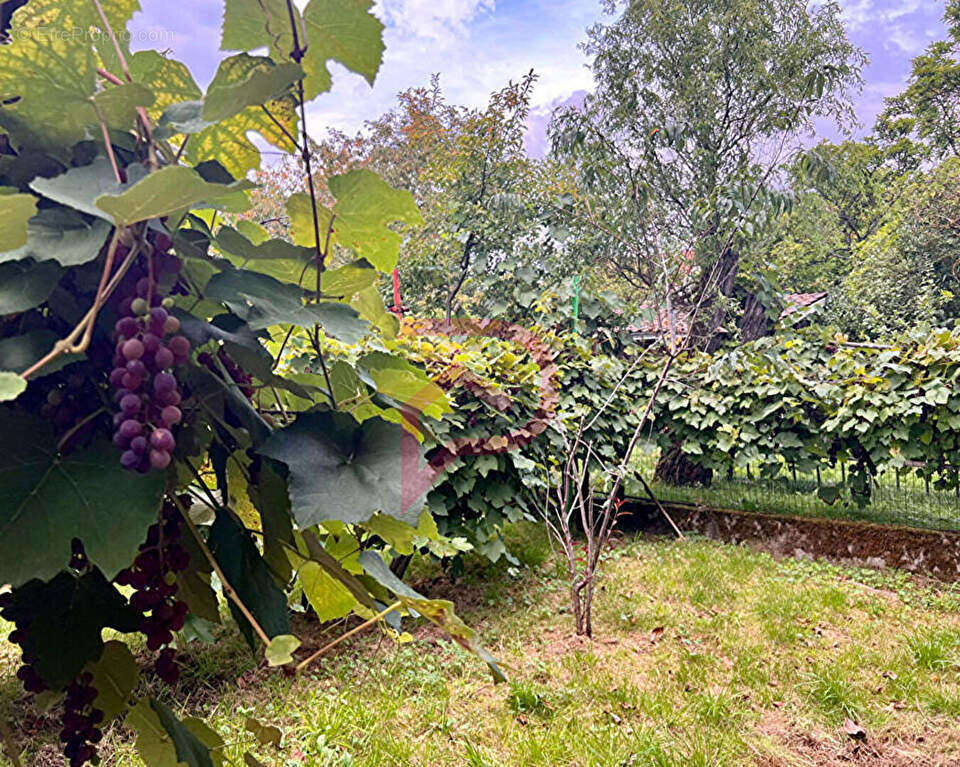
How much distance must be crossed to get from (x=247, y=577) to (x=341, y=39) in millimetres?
348

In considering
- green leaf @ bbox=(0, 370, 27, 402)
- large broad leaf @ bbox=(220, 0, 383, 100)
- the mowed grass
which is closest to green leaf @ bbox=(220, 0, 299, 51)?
large broad leaf @ bbox=(220, 0, 383, 100)

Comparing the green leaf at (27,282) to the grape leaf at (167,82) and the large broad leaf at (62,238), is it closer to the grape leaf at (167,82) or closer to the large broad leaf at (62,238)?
the large broad leaf at (62,238)

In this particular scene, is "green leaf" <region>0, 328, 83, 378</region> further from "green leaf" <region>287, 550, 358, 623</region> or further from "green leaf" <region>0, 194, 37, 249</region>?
"green leaf" <region>287, 550, 358, 623</region>

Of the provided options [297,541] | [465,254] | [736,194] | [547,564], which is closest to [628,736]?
[547,564]

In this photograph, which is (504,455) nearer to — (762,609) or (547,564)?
(547,564)

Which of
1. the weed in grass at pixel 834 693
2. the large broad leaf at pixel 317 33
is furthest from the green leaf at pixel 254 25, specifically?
the weed in grass at pixel 834 693

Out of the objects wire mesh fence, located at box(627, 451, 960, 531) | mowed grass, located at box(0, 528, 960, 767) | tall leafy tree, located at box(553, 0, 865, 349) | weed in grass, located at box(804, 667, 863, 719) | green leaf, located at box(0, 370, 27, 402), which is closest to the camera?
green leaf, located at box(0, 370, 27, 402)

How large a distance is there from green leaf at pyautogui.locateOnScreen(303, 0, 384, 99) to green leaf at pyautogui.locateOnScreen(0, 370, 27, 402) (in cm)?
24

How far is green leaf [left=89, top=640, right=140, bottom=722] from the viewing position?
467 mm

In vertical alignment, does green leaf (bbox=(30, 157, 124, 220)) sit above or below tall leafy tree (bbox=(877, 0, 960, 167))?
below

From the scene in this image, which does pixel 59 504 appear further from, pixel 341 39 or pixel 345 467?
pixel 341 39

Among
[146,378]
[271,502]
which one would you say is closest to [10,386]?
[146,378]

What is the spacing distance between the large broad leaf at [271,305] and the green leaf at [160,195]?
71 mm

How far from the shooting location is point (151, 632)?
441 millimetres
